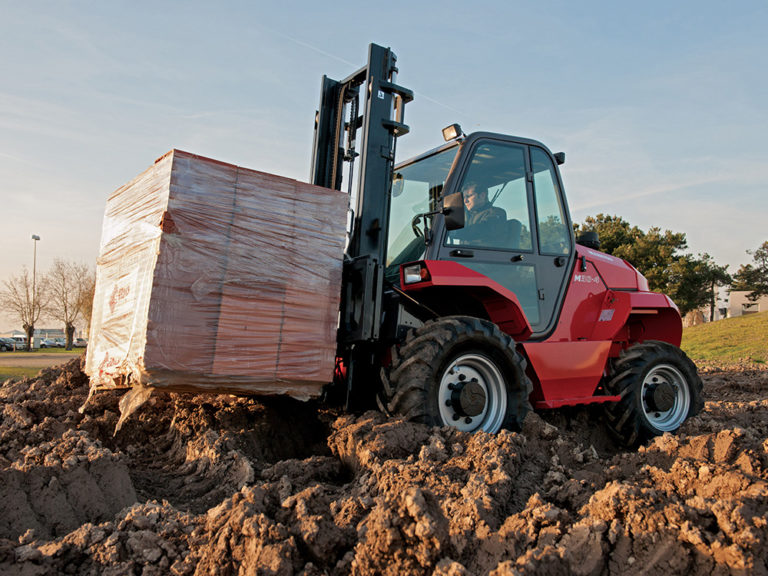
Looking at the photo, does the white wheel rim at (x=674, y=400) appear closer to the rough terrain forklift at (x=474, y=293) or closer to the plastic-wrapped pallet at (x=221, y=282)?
the rough terrain forklift at (x=474, y=293)

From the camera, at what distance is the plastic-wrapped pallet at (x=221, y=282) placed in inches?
148

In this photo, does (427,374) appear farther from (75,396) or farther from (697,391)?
(697,391)

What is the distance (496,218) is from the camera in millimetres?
5617

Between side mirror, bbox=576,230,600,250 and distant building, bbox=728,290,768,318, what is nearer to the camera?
side mirror, bbox=576,230,600,250

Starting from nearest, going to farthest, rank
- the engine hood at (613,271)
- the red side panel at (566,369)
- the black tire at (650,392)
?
1. the red side panel at (566,369)
2. the black tire at (650,392)
3. the engine hood at (613,271)

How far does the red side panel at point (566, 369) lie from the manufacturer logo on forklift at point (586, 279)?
2.27ft

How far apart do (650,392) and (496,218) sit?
2640mm

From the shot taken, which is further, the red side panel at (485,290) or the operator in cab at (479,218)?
the operator in cab at (479,218)

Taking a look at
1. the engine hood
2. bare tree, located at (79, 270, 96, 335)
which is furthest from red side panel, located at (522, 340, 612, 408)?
bare tree, located at (79, 270, 96, 335)

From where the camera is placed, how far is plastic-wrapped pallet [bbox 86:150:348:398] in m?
3.76

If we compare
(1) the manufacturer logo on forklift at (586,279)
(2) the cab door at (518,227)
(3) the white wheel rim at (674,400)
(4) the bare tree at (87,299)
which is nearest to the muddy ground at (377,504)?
(2) the cab door at (518,227)

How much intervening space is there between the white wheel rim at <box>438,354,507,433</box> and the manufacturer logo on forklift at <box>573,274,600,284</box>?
1.86 meters

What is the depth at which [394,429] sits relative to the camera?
4.04 metres

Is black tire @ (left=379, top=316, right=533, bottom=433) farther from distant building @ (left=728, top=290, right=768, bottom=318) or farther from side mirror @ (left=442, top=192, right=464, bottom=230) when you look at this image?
distant building @ (left=728, top=290, right=768, bottom=318)
